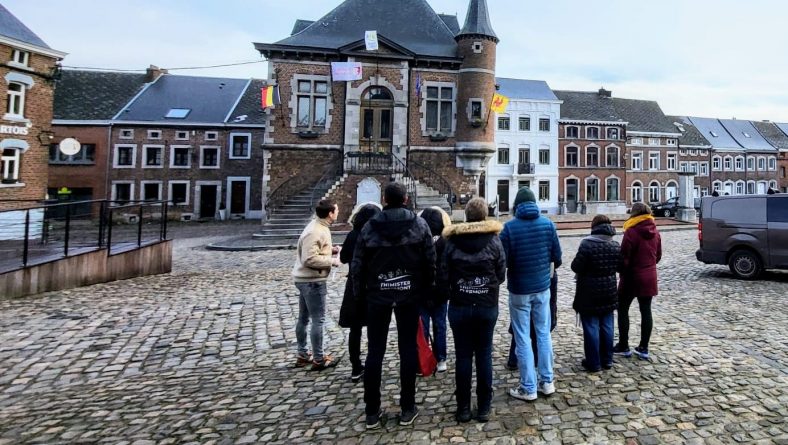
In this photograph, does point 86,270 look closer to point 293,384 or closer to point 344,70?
point 293,384

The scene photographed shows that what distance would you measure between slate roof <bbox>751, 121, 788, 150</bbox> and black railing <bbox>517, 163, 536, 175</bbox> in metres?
37.2

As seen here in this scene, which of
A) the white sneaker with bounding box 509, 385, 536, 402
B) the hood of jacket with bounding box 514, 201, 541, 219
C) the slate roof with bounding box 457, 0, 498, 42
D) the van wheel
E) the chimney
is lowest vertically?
the white sneaker with bounding box 509, 385, 536, 402

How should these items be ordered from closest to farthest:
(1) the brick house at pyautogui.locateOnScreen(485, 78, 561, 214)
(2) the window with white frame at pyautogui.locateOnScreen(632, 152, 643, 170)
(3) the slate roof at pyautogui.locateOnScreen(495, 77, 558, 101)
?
(1) the brick house at pyautogui.locateOnScreen(485, 78, 561, 214)
(3) the slate roof at pyautogui.locateOnScreen(495, 77, 558, 101)
(2) the window with white frame at pyautogui.locateOnScreen(632, 152, 643, 170)

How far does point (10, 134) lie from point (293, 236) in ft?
39.3

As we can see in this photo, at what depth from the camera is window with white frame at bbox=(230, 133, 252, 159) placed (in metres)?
30.6

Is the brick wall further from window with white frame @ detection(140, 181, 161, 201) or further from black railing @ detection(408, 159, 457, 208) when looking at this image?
black railing @ detection(408, 159, 457, 208)

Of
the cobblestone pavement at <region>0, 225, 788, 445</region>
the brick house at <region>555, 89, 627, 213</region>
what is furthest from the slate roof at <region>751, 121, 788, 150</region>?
the cobblestone pavement at <region>0, 225, 788, 445</region>

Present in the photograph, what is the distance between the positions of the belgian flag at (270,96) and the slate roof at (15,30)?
8789 mm

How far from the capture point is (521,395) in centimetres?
367

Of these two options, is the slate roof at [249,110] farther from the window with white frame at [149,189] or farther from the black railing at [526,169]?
the black railing at [526,169]

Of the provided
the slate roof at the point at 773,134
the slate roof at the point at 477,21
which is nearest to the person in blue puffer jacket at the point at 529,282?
the slate roof at the point at 477,21

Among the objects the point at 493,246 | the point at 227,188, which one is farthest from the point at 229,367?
the point at 227,188

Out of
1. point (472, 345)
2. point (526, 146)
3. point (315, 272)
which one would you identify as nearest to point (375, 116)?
point (315, 272)

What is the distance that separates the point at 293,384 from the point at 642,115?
163 feet
